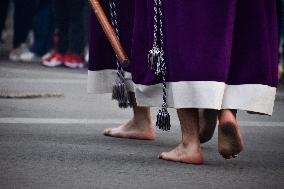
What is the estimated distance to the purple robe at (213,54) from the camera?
165 inches

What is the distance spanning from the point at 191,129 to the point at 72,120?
1.58 meters

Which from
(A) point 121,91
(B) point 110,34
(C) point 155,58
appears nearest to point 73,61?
(A) point 121,91

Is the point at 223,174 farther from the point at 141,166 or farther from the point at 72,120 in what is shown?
the point at 72,120

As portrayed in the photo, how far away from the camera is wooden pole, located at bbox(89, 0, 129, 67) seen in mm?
4773

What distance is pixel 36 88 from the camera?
7711 millimetres

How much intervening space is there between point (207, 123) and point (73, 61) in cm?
586

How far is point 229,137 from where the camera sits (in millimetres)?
4148

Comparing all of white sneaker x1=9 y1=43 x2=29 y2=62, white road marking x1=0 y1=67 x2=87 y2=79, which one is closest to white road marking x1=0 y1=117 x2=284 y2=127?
white road marking x1=0 y1=67 x2=87 y2=79

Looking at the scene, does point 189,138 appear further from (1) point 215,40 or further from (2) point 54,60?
(2) point 54,60

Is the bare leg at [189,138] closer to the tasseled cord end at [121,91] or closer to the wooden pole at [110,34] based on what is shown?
the wooden pole at [110,34]

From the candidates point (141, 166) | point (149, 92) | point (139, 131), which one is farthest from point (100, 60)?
point (141, 166)

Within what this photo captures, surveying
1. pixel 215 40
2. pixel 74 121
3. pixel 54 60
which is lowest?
pixel 54 60

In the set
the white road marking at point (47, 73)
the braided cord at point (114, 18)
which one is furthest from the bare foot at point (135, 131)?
the white road marking at point (47, 73)

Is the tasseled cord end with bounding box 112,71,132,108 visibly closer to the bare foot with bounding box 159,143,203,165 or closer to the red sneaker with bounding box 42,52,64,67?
the bare foot with bounding box 159,143,203,165
